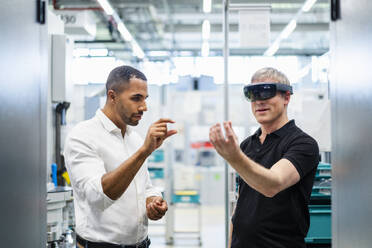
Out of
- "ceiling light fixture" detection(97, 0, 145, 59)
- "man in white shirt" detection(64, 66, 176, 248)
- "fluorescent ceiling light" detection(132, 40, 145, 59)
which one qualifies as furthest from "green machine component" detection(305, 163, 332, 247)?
"fluorescent ceiling light" detection(132, 40, 145, 59)

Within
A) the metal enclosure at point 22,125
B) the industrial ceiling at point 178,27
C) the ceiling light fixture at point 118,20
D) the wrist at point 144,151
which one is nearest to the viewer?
the metal enclosure at point 22,125

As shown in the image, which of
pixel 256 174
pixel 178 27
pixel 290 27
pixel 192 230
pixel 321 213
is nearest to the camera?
pixel 256 174

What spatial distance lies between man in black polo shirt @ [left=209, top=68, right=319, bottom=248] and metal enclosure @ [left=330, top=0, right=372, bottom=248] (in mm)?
125

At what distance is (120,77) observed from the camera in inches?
71.2

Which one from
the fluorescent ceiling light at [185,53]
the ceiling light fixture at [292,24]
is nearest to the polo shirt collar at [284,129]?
the ceiling light fixture at [292,24]

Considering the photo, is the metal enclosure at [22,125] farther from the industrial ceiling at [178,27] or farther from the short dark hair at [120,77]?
the industrial ceiling at [178,27]

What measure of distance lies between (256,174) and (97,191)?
2.03 ft

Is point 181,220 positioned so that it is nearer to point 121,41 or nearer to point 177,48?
point 121,41

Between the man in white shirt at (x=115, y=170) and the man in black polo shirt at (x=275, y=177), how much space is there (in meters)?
0.39

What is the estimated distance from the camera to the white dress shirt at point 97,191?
158 cm

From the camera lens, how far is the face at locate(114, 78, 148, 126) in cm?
177

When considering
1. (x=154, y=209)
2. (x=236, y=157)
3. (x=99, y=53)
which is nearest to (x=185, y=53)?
(x=99, y=53)

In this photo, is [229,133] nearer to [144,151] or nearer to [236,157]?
[236,157]

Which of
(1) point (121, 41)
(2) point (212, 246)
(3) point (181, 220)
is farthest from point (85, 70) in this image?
(2) point (212, 246)
